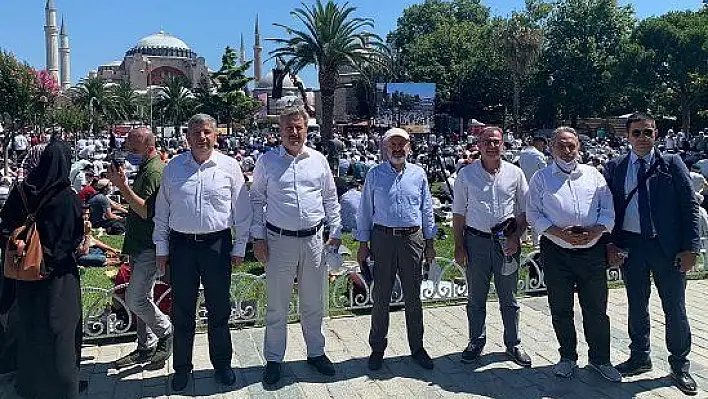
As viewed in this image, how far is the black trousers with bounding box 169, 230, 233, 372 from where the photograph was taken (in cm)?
406

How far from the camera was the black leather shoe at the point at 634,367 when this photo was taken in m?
4.37

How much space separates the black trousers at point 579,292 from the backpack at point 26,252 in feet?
10.2

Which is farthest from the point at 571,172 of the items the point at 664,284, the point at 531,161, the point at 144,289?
the point at 531,161

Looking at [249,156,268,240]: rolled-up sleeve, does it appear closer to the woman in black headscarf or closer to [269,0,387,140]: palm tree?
the woman in black headscarf

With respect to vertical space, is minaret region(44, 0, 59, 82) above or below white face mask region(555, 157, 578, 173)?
above

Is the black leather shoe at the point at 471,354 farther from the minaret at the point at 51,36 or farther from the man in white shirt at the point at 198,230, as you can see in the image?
the minaret at the point at 51,36

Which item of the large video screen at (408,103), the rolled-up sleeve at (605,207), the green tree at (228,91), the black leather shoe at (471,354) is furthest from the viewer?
the green tree at (228,91)

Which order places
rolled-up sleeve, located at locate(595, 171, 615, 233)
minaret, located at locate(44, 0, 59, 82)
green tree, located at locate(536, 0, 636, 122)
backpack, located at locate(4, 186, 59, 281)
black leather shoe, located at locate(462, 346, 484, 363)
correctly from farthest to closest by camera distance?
minaret, located at locate(44, 0, 59, 82) → green tree, located at locate(536, 0, 636, 122) → black leather shoe, located at locate(462, 346, 484, 363) → rolled-up sleeve, located at locate(595, 171, 615, 233) → backpack, located at locate(4, 186, 59, 281)

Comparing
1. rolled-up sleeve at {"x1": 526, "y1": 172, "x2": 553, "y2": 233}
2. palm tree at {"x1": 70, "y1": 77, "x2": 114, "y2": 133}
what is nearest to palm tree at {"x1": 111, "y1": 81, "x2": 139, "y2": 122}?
palm tree at {"x1": 70, "y1": 77, "x2": 114, "y2": 133}

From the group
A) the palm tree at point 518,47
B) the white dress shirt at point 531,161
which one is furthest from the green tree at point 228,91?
the white dress shirt at point 531,161

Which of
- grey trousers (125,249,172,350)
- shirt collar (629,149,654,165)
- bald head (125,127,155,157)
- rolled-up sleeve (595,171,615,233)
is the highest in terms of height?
bald head (125,127,155,157)

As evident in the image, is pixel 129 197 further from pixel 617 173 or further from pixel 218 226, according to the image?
pixel 617 173

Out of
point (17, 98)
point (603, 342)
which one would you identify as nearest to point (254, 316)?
point (603, 342)

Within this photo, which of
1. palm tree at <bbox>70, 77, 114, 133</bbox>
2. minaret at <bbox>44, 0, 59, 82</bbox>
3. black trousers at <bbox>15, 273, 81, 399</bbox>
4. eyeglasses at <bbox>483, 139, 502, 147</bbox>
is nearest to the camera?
black trousers at <bbox>15, 273, 81, 399</bbox>
